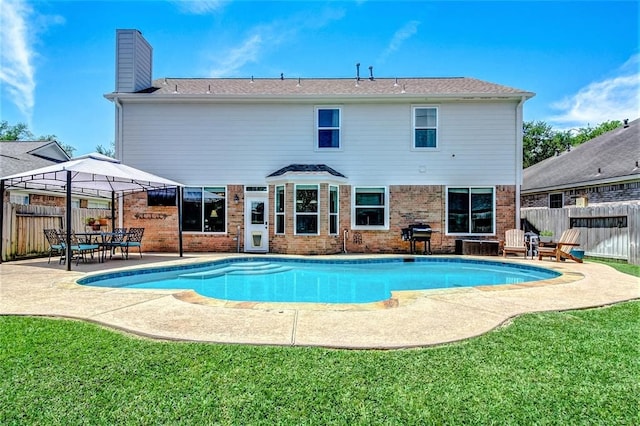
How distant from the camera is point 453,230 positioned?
12.8m

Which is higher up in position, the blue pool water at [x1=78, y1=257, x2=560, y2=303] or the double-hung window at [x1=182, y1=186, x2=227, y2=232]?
the double-hung window at [x1=182, y1=186, x2=227, y2=232]

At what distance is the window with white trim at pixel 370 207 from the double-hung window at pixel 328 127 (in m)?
2.03

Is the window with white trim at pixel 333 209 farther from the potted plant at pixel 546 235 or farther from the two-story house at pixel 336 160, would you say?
the potted plant at pixel 546 235

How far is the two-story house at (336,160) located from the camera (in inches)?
498

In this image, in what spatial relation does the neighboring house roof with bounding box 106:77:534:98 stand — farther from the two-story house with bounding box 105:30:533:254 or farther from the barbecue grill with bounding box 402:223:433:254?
the barbecue grill with bounding box 402:223:433:254

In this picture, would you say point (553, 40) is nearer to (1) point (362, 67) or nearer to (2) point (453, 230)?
(1) point (362, 67)

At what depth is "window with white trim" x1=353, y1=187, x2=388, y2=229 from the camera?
42.0ft

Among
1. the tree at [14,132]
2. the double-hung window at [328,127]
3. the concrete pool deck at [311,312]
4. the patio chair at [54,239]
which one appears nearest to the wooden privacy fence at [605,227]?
the concrete pool deck at [311,312]

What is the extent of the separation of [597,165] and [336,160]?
1177cm

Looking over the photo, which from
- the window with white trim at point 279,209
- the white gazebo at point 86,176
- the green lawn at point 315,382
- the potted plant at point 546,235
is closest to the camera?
the green lawn at point 315,382

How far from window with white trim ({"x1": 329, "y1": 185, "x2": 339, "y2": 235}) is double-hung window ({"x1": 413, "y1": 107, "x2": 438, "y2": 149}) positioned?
3.59 metres

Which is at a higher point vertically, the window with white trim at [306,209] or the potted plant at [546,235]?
the window with white trim at [306,209]

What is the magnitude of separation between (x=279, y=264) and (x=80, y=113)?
28.0 meters

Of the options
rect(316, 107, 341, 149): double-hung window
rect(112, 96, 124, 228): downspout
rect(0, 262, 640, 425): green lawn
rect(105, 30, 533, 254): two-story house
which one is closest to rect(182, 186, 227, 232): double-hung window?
rect(105, 30, 533, 254): two-story house
